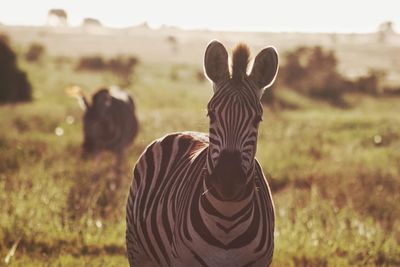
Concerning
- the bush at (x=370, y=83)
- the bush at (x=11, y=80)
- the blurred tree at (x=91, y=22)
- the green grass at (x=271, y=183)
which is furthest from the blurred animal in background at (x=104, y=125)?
the blurred tree at (x=91, y=22)

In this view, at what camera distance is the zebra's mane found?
389 centimetres

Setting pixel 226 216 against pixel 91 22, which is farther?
pixel 91 22

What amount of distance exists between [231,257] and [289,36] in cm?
12486

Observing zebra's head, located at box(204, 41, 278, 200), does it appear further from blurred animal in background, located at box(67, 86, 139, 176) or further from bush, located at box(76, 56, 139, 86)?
bush, located at box(76, 56, 139, 86)

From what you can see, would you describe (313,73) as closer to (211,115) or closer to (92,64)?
(92,64)

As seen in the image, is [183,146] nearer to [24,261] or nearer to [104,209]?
[24,261]

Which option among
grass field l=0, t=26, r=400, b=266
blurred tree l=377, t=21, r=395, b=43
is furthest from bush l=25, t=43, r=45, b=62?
blurred tree l=377, t=21, r=395, b=43

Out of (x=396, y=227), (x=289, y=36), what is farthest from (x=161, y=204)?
(x=289, y=36)

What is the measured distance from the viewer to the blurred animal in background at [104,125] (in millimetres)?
13141

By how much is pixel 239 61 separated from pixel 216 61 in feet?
0.56

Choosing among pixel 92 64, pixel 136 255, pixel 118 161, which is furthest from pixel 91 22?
pixel 136 255

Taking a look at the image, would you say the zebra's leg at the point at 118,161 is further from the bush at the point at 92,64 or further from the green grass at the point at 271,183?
the bush at the point at 92,64

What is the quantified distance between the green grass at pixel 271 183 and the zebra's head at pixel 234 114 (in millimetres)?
597

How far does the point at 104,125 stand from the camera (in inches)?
530
